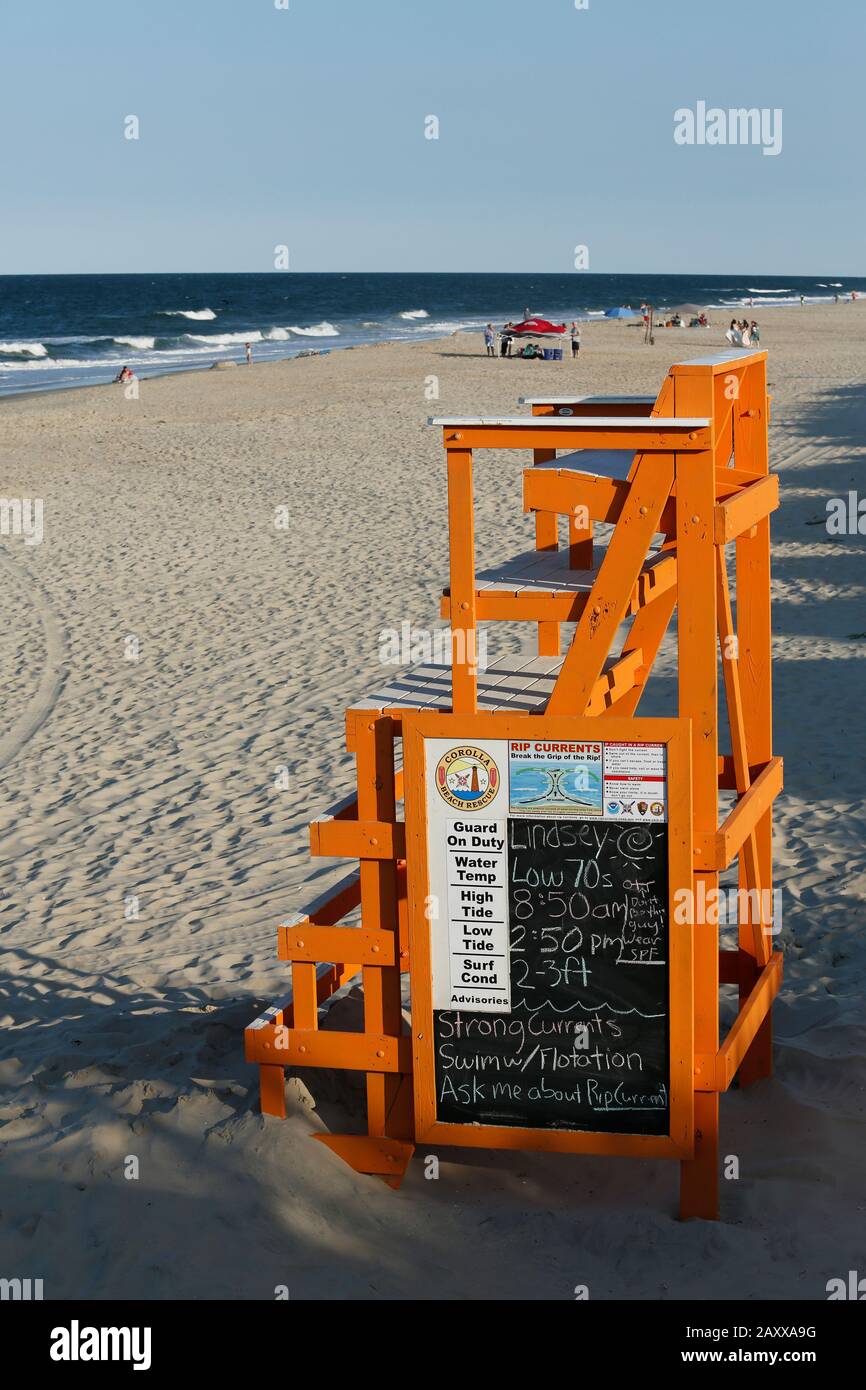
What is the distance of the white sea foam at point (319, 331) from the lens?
6631cm

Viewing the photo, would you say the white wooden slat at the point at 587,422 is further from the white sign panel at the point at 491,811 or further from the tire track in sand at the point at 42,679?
the tire track in sand at the point at 42,679

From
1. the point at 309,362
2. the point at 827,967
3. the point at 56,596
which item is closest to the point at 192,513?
the point at 56,596

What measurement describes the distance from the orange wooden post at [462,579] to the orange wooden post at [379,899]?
0.88 feet

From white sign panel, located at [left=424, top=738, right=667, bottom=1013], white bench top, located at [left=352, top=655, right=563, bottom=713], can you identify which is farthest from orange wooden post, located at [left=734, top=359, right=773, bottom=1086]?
white sign panel, located at [left=424, top=738, right=667, bottom=1013]

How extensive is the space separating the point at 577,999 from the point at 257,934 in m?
2.52

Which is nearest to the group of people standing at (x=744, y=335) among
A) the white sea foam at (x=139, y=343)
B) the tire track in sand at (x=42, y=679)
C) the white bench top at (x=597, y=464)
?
the white sea foam at (x=139, y=343)

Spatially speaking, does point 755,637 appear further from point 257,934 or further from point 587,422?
point 257,934

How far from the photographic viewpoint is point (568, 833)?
4.12m

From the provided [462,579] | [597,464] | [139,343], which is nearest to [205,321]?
[139,343]

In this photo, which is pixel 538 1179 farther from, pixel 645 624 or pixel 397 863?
pixel 645 624

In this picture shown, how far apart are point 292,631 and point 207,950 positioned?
6.20m

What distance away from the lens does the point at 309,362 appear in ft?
144

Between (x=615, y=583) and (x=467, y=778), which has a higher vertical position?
(x=615, y=583)

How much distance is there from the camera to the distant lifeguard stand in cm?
393
